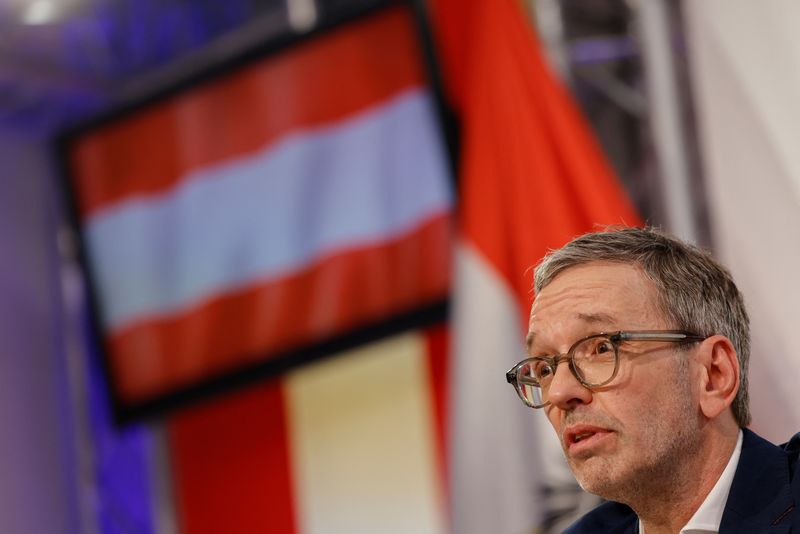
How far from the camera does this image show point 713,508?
159 centimetres

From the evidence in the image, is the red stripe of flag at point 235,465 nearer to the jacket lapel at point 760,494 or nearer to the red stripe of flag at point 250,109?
the red stripe of flag at point 250,109

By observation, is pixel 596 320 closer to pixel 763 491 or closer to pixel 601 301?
pixel 601 301

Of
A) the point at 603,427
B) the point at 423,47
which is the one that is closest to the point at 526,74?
the point at 423,47

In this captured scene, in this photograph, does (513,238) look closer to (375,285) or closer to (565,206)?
(565,206)

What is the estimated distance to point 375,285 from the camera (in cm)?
398

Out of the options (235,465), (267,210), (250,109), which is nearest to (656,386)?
(267,210)

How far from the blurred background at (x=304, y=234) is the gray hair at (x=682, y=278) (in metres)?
1.25

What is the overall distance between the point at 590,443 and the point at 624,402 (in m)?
0.07

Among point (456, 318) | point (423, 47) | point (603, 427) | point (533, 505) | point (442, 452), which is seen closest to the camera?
point (603, 427)

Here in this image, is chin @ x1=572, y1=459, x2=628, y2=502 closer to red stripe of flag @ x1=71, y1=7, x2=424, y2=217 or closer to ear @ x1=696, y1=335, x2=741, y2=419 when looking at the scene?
ear @ x1=696, y1=335, x2=741, y2=419

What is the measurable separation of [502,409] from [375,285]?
1.01 metres

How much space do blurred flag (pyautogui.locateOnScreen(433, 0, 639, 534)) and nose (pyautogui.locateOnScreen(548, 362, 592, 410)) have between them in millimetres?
1389

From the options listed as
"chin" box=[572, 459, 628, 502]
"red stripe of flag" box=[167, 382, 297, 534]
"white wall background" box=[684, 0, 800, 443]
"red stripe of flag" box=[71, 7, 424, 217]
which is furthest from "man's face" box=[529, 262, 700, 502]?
"red stripe of flag" box=[167, 382, 297, 534]

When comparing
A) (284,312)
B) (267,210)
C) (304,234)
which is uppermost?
(267,210)
